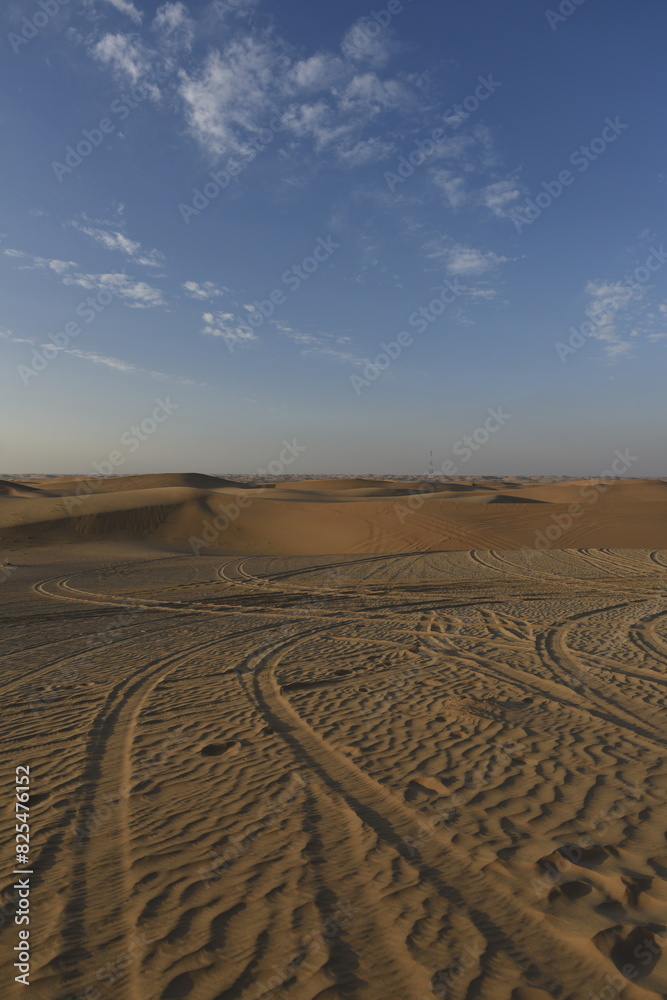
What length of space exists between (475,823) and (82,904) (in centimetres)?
263

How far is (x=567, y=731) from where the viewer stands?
17.4 feet

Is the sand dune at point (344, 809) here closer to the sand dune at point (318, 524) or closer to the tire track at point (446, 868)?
the tire track at point (446, 868)

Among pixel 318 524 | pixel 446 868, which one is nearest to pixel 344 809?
pixel 446 868

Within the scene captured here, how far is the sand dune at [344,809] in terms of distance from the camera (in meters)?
2.59

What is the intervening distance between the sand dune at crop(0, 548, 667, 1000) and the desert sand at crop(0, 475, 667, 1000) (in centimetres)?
2

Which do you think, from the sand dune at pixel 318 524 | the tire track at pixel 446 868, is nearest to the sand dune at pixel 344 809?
the tire track at pixel 446 868

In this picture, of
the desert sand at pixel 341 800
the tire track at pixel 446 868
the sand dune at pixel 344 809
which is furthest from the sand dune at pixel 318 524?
the tire track at pixel 446 868

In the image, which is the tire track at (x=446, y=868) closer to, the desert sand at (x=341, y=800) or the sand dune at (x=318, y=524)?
the desert sand at (x=341, y=800)

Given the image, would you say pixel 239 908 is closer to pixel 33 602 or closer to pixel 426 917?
pixel 426 917

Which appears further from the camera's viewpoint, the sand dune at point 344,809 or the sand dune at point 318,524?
the sand dune at point 318,524

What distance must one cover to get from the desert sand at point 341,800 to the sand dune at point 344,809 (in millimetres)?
18

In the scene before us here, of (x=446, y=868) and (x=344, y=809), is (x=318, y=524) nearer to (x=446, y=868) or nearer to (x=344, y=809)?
(x=344, y=809)

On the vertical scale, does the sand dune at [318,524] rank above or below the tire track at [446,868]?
above

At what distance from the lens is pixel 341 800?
13.4 ft
